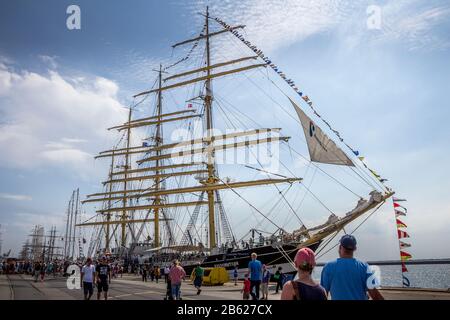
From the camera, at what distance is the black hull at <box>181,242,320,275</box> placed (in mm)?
27109

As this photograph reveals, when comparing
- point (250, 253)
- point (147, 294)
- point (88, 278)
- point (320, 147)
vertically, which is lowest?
point (147, 294)

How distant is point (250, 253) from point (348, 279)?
25146 mm

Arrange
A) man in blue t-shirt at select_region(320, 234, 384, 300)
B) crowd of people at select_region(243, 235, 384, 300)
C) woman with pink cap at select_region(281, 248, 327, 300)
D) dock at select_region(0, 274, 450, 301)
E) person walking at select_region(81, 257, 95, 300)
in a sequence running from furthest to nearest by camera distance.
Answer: dock at select_region(0, 274, 450, 301) < person walking at select_region(81, 257, 95, 300) < man in blue t-shirt at select_region(320, 234, 384, 300) < crowd of people at select_region(243, 235, 384, 300) < woman with pink cap at select_region(281, 248, 327, 300)

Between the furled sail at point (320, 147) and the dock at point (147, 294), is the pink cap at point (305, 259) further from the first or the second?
the furled sail at point (320, 147)

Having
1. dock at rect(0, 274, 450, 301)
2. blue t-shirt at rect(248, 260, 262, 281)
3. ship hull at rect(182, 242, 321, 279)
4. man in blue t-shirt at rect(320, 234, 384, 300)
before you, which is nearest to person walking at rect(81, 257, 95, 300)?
dock at rect(0, 274, 450, 301)

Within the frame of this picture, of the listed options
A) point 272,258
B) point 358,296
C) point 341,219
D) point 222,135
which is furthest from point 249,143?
point 358,296

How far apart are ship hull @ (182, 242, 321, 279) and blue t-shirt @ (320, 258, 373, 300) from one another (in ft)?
76.5

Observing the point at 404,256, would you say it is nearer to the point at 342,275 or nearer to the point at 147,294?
the point at 147,294

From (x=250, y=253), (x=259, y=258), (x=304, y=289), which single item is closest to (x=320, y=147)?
(x=259, y=258)

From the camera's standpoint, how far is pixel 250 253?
28.2 m

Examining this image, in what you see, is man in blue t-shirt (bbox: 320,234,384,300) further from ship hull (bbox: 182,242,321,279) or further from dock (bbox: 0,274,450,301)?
ship hull (bbox: 182,242,321,279)

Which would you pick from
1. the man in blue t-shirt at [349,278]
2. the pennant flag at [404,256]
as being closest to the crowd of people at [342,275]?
the man in blue t-shirt at [349,278]
